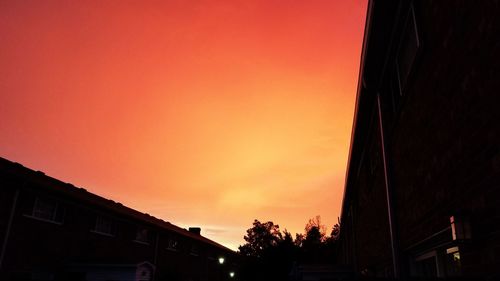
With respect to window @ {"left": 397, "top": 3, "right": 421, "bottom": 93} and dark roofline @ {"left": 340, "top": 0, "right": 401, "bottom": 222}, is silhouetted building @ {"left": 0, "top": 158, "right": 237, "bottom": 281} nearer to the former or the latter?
dark roofline @ {"left": 340, "top": 0, "right": 401, "bottom": 222}

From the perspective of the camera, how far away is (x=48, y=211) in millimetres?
17797

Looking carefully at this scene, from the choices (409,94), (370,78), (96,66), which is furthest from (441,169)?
(96,66)

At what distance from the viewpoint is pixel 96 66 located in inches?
557

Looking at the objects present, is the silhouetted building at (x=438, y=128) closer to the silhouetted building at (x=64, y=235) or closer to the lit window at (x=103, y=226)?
the silhouetted building at (x=64, y=235)

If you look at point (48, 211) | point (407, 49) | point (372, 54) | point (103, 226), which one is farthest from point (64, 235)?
point (407, 49)

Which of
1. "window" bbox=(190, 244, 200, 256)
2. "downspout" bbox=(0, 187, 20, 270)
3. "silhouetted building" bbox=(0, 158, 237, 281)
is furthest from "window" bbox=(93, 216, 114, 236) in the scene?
"window" bbox=(190, 244, 200, 256)

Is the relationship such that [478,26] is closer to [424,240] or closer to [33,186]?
[424,240]

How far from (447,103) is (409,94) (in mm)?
Answer: 1546

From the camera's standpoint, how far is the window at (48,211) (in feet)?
55.8

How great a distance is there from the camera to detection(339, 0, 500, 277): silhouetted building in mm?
2986

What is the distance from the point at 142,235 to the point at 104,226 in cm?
433

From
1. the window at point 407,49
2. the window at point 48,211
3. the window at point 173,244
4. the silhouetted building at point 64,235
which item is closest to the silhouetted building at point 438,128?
the window at point 407,49

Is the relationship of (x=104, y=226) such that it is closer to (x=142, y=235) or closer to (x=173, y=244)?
(x=142, y=235)

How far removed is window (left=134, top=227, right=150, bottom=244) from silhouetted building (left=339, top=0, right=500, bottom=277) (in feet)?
64.1
